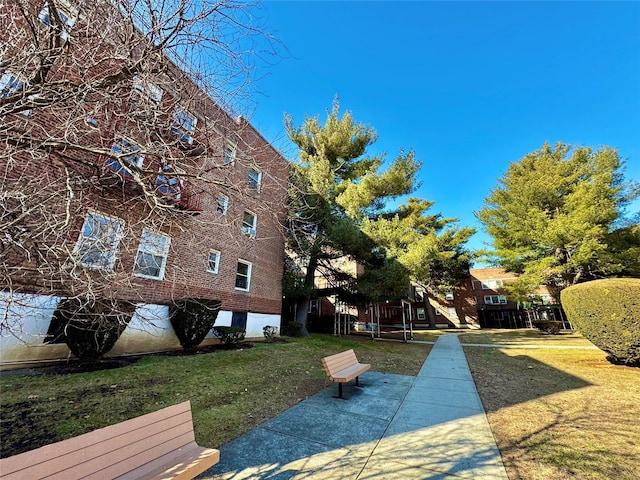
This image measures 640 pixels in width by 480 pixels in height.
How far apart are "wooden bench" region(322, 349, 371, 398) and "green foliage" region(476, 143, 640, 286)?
17318 mm

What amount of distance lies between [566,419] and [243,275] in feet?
38.8

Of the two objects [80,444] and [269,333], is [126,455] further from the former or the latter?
[269,333]

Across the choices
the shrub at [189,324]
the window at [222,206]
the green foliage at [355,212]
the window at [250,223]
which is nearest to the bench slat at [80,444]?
the window at [222,206]

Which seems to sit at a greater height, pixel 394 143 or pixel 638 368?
pixel 394 143

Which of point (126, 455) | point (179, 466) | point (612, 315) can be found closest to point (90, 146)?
point (126, 455)

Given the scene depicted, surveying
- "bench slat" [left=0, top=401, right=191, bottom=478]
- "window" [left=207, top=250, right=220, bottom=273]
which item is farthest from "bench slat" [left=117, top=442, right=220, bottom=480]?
"window" [left=207, top=250, right=220, bottom=273]

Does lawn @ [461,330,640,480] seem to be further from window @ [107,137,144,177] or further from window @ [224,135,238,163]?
window @ [107,137,144,177]

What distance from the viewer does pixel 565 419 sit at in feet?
14.7

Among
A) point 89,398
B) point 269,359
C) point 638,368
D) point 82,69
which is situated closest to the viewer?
point 82,69

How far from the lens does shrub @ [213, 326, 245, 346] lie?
10250 mm

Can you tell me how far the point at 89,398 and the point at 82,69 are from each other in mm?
4959

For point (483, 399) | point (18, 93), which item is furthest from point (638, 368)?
point (18, 93)

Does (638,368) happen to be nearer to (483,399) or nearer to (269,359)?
(483,399)

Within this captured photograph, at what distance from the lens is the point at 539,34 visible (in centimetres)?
972
